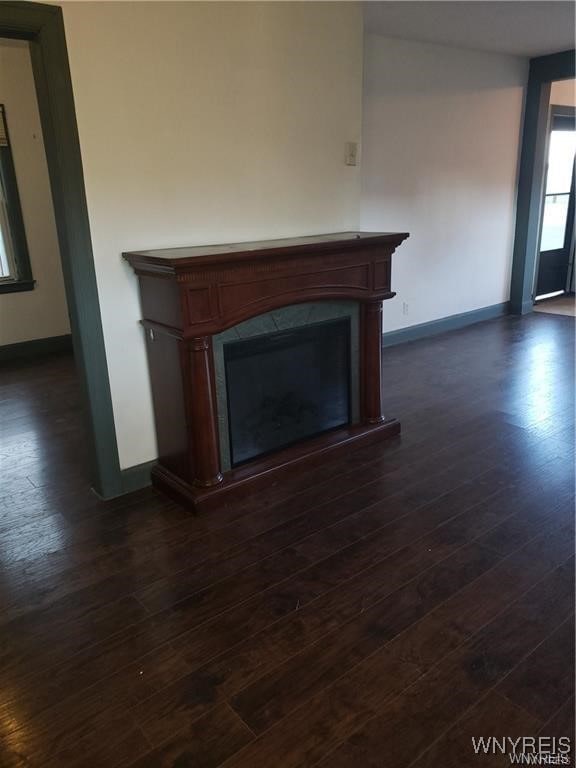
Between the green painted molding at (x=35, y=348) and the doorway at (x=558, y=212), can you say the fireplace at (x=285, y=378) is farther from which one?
the doorway at (x=558, y=212)

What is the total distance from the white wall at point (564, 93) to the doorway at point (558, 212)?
0.06 meters

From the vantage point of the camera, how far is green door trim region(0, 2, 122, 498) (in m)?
2.24

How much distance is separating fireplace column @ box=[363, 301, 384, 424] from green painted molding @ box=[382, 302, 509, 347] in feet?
6.33

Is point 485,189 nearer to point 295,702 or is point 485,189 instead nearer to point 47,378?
point 47,378

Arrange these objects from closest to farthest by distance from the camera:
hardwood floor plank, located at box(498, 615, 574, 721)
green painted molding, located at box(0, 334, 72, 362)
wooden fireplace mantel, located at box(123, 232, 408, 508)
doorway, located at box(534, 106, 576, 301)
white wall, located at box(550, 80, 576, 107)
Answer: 1. hardwood floor plank, located at box(498, 615, 574, 721)
2. wooden fireplace mantel, located at box(123, 232, 408, 508)
3. green painted molding, located at box(0, 334, 72, 362)
4. white wall, located at box(550, 80, 576, 107)
5. doorway, located at box(534, 106, 576, 301)

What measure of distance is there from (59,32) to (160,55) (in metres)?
0.44

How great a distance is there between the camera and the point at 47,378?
15.4ft

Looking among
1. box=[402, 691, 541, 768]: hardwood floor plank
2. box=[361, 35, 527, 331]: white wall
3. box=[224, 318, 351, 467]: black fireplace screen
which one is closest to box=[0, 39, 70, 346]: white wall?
box=[361, 35, 527, 331]: white wall

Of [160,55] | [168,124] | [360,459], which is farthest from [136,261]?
[360,459]

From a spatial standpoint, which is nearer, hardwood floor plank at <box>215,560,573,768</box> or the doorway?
hardwood floor plank at <box>215,560,573,768</box>

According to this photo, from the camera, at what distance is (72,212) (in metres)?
2.43

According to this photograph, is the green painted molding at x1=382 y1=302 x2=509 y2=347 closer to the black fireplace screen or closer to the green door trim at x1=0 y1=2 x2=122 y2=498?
the black fireplace screen

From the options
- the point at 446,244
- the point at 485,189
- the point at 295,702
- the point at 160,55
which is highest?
the point at 160,55

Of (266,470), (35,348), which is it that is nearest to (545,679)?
(266,470)
